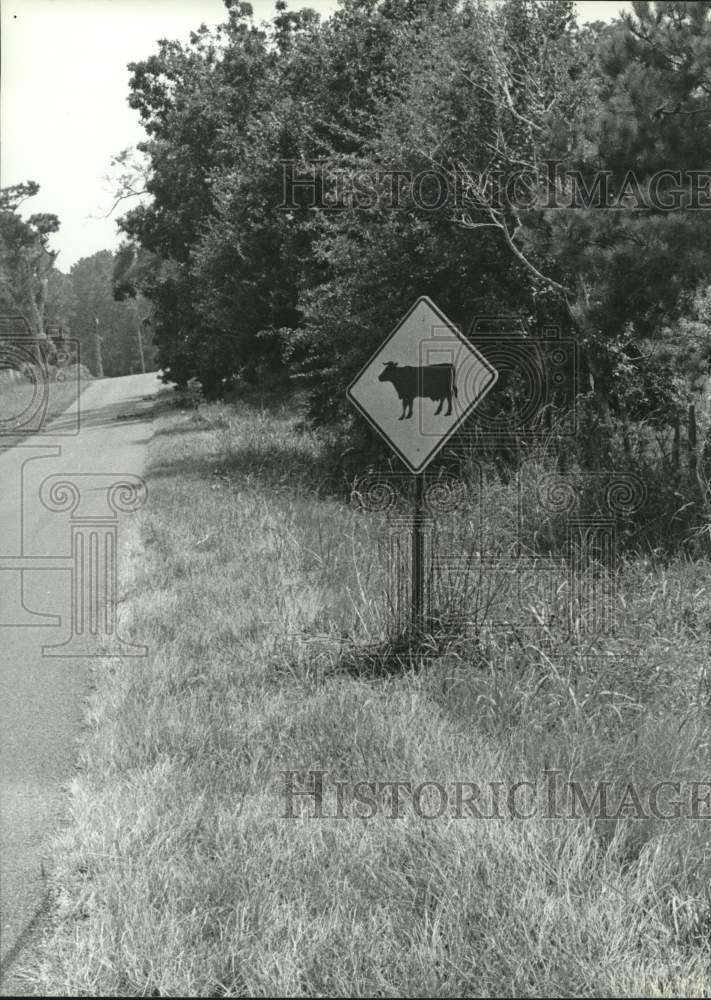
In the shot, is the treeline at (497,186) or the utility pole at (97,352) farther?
the utility pole at (97,352)

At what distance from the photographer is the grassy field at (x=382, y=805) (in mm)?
3441

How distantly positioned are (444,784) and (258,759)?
33.2 inches

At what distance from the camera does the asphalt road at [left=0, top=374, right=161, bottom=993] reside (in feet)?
13.5

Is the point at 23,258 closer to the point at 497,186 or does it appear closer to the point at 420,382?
the point at 497,186

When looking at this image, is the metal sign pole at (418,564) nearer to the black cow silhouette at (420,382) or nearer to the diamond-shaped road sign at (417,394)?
the diamond-shaped road sign at (417,394)

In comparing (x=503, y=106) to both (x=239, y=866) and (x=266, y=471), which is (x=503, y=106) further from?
(x=239, y=866)

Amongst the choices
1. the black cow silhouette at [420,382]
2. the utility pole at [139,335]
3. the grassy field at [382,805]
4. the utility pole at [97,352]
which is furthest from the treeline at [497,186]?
the utility pole at [139,335]

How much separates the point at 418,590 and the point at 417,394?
130 centimetres

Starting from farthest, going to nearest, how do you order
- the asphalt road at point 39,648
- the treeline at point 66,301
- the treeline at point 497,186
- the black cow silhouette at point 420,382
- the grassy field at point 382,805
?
the treeline at point 66,301
the treeline at point 497,186
the black cow silhouette at point 420,382
the asphalt road at point 39,648
the grassy field at point 382,805

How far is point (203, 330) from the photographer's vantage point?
1178 inches

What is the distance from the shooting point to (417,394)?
7.04 meters

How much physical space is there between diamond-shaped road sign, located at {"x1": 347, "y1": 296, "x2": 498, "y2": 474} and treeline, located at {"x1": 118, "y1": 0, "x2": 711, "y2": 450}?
2685 mm

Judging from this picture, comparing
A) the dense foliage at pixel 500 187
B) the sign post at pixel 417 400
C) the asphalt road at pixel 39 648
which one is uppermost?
the dense foliage at pixel 500 187

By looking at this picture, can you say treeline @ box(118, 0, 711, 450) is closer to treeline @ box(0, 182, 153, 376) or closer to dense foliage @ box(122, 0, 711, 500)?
dense foliage @ box(122, 0, 711, 500)
